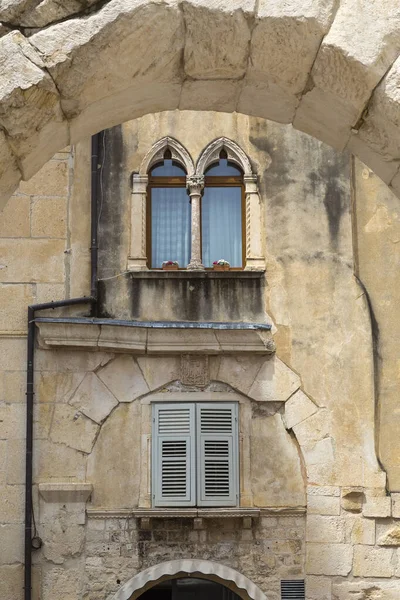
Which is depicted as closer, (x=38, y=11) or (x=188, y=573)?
(x=38, y=11)

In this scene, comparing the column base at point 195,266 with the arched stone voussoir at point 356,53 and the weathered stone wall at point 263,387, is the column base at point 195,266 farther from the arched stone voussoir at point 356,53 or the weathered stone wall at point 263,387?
the arched stone voussoir at point 356,53

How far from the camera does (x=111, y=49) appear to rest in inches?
171

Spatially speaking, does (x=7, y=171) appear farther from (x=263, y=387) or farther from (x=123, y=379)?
(x=263, y=387)

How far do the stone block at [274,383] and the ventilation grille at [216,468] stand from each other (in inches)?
23.6

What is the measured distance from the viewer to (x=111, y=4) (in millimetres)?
4297

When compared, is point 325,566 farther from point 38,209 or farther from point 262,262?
point 38,209

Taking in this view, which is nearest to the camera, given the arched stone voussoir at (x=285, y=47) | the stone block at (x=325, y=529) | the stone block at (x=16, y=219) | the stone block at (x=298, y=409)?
the arched stone voussoir at (x=285, y=47)

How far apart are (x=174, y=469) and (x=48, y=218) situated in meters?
2.84

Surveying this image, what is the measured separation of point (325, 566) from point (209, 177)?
4.12 meters

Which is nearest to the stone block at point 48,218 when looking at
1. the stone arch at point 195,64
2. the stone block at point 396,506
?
the stone block at point 396,506

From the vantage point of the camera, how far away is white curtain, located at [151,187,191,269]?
1126 centimetres

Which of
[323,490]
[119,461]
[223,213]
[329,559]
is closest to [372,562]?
[329,559]

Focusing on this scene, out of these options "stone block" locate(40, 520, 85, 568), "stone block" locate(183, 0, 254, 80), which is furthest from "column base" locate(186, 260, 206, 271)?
"stone block" locate(183, 0, 254, 80)

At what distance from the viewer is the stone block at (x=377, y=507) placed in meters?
10.4
